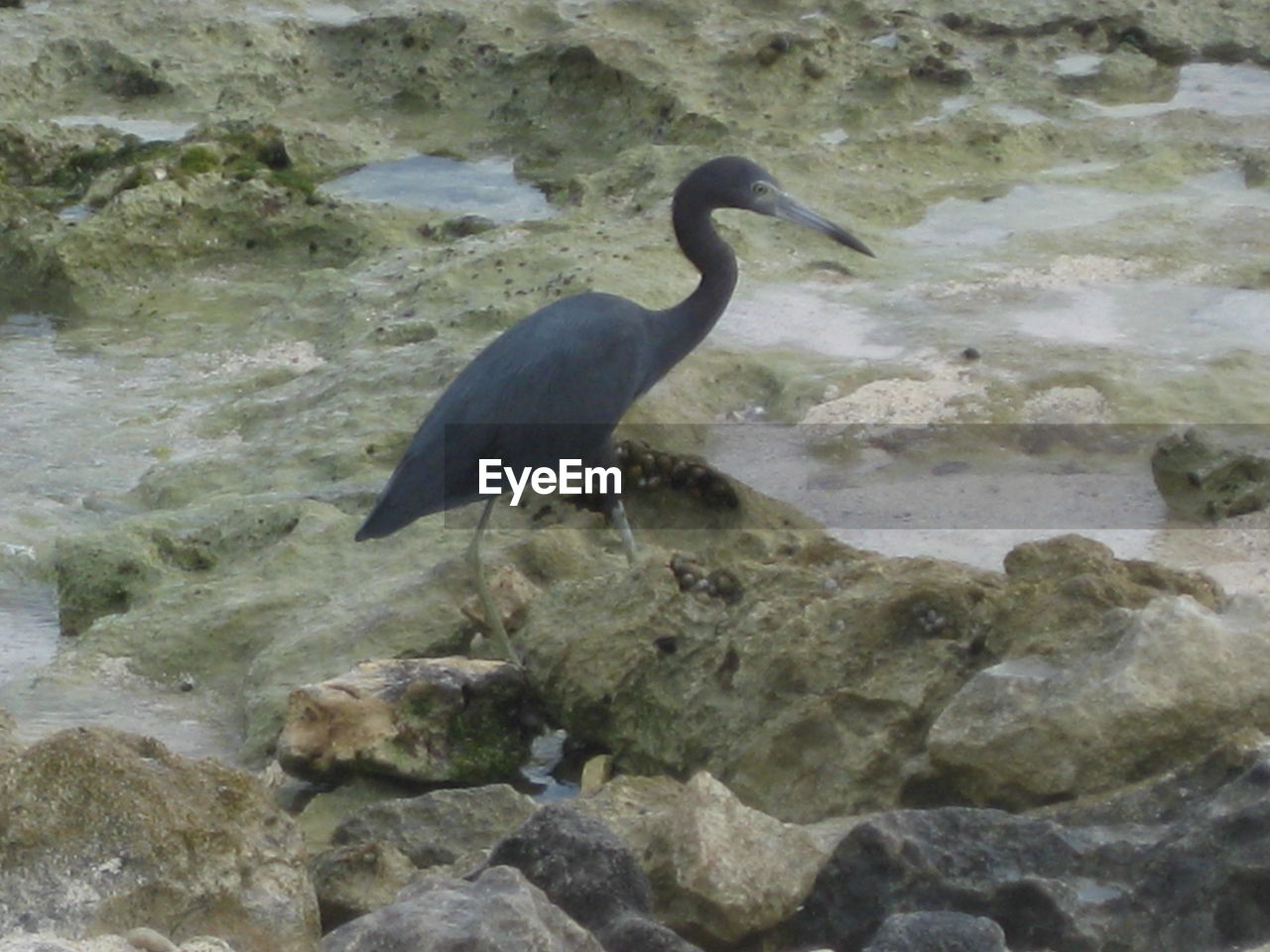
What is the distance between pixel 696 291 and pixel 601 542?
30.9 inches

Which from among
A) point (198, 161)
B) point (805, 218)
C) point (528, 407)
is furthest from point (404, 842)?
point (198, 161)

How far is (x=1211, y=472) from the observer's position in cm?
529

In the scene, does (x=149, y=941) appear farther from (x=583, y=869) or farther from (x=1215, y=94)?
(x=1215, y=94)

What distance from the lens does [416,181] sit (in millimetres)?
8430

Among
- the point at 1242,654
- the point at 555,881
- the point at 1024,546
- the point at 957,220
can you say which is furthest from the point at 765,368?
the point at 555,881

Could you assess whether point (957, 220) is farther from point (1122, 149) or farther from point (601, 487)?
point (601, 487)

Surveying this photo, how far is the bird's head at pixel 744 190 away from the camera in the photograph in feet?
18.6

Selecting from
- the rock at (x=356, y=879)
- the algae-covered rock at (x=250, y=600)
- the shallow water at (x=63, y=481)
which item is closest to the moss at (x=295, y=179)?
the shallow water at (x=63, y=481)

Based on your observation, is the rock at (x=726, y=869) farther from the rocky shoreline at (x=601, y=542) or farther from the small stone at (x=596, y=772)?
the small stone at (x=596, y=772)

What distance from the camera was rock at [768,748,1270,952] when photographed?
2996mm

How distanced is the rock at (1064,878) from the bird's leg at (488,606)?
138cm

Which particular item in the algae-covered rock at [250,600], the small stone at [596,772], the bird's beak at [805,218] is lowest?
the algae-covered rock at [250,600]

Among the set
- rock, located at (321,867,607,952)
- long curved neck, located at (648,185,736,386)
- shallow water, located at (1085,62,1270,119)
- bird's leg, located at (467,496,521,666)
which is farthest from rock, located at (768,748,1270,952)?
shallow water, located at (1085,62,1270,119)

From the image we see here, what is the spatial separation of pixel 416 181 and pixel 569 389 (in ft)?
11.5
